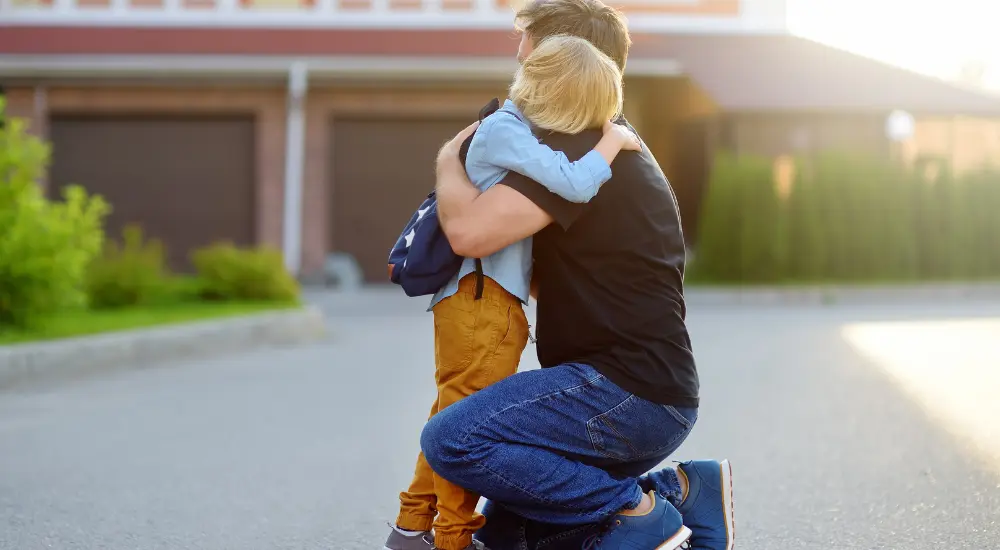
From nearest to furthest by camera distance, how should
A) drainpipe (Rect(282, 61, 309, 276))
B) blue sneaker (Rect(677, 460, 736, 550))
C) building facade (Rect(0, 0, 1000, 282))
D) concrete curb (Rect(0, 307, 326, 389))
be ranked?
blue sneaker (Rect(677, 460, 736, 550)) → concrete curb (Rect(0, 307, 326, 389)) → drainpipe (Rect(282, 61, 309, 276)) → building facade (Rect(0, 0, 1000, 282))

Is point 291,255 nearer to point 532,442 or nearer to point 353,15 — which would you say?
point 353,15

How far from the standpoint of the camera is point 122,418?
23.6ft

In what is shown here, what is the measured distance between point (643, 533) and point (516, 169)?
0.99 meters

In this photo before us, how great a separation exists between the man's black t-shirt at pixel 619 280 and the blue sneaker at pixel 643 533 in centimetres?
30

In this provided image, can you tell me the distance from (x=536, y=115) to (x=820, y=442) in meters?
3.48

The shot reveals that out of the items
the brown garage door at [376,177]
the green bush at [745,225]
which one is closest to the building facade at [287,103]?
the brown garage door at [376,177]

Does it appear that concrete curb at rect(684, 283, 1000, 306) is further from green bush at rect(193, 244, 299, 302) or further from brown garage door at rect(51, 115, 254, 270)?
brown garage door at rect(51, 115, 254, 270)

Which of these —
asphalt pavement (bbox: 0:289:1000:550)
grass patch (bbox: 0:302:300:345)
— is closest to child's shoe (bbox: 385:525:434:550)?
asphalt pavement (bbox: 0:289:1000:550)

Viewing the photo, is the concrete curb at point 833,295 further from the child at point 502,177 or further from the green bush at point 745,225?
the child at point 502,177

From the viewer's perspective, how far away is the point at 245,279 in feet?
45.6

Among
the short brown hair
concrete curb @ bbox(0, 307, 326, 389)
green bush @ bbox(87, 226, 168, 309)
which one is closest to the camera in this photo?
the short brown hair

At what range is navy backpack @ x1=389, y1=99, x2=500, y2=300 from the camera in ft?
10.8

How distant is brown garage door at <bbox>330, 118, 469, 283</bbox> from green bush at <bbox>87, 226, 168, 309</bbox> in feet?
28.3

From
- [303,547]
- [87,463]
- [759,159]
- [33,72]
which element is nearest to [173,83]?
[33,72]
